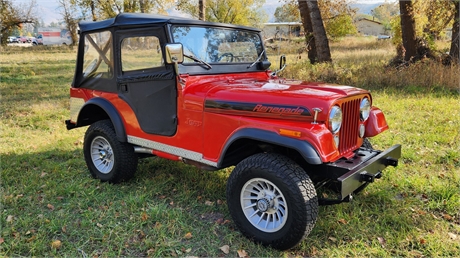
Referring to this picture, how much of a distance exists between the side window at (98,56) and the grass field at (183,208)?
139cm

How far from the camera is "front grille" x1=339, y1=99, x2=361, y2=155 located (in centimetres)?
309

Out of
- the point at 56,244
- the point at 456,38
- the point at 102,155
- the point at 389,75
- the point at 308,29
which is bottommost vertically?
the point at 56,244

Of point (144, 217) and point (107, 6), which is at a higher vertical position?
point (107, 6)

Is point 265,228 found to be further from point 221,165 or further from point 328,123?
point 328,123

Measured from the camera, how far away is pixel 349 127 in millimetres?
3186

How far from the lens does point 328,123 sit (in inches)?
111

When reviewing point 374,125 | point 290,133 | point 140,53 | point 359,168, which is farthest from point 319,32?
point 290,133

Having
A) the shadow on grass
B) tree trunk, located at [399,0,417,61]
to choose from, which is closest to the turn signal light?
the shadow on grass

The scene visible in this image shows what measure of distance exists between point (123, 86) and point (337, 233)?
2819 mm

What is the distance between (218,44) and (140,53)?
0.88m

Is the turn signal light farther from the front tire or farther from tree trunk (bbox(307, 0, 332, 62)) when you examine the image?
tree trunk (bbox(307, 0, 332, 62))

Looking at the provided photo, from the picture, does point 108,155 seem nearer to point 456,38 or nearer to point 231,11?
point 456,38

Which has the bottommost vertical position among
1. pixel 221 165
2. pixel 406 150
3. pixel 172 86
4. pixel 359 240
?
pixel 359 240

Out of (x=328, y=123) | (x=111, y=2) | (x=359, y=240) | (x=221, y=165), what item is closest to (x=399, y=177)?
(x=359, y=240)
